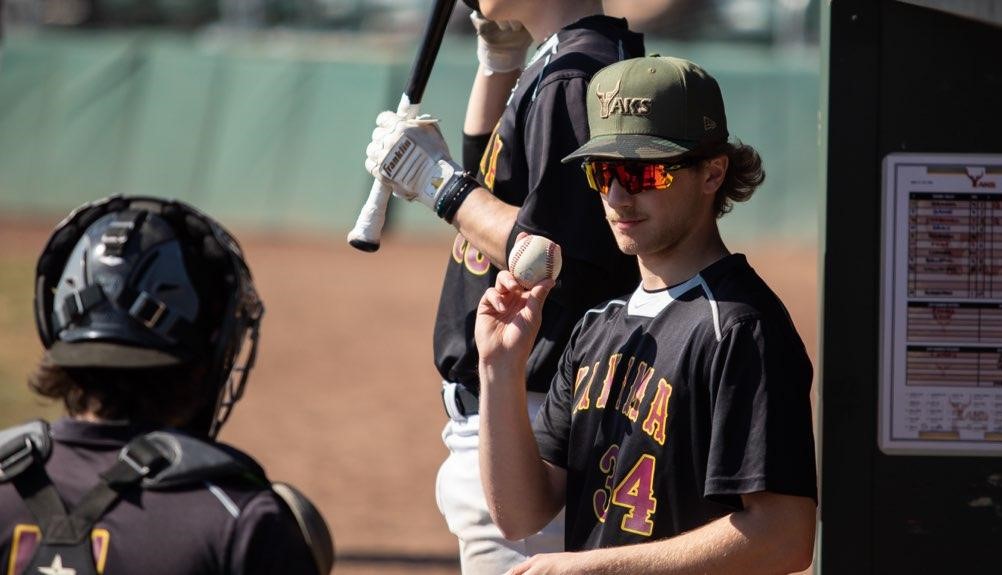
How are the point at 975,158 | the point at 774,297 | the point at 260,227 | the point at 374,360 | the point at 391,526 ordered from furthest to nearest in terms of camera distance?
the point at 260,227 < the point at 374,360 < the point at 391,526 < the point at 975,158 < the point at 774,297

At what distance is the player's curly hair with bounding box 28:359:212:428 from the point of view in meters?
2.17

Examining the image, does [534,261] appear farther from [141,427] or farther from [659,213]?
[141,427]

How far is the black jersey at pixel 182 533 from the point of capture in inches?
78.4

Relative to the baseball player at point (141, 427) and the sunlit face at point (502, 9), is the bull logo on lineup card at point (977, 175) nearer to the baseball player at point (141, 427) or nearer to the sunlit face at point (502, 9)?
the sunlit face at point (502, 9)

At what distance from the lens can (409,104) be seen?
351 centimetres

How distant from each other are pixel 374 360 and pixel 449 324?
9209mm

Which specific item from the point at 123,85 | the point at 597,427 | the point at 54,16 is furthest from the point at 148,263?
the point at 54,16

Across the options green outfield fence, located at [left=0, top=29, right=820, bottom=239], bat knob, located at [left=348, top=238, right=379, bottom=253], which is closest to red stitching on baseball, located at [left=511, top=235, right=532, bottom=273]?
bat knob, located at [left=348, top=238, right=379, bottom=253]

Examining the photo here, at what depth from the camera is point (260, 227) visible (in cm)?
2116

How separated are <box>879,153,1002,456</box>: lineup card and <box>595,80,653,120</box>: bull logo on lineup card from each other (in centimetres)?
52

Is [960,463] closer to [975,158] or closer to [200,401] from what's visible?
[975,158]

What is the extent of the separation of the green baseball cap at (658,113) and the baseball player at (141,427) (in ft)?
2.47

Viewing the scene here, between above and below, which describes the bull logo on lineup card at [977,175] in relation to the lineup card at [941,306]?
above

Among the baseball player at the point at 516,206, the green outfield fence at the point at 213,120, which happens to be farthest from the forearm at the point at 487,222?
the green outfield fence at the point at 213,120
